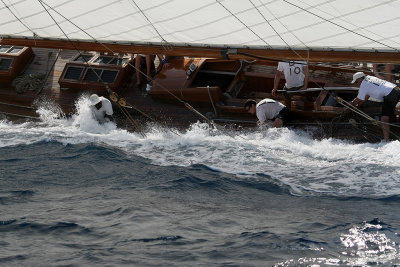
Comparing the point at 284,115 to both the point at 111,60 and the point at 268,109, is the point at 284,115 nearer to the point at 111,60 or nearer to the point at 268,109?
the point at 268,109

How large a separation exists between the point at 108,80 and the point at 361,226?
731 cm

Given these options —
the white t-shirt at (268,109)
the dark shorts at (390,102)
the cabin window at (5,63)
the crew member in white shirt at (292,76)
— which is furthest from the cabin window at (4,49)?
the dark shorts at (390,102)

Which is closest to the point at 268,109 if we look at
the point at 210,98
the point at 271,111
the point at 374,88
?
the point at 271,111

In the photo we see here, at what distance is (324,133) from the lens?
495 inches

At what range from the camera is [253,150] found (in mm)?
12484

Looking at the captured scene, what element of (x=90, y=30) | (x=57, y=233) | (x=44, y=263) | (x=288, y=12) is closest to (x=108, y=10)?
(x=90, y=30)

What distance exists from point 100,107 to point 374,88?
5.10m

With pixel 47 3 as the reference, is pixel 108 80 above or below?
below

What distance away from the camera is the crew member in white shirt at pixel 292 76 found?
13.2 metres

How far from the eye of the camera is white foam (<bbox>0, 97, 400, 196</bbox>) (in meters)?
10.9

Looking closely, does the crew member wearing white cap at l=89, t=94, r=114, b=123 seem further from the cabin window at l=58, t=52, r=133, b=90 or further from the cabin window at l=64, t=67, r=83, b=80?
the cabin window at l=64, t=67, r=83, b=80

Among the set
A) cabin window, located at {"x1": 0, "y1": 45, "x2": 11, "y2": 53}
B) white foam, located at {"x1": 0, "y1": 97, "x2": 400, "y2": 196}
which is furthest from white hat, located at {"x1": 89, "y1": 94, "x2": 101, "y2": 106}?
cabin window, located at {"x1": 0, "y1": 45, "x2": 11, "y2": 53}

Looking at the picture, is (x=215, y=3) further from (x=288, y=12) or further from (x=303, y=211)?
(x=303, y=211)

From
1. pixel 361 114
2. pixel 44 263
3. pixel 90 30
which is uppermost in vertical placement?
pixel 90 30
